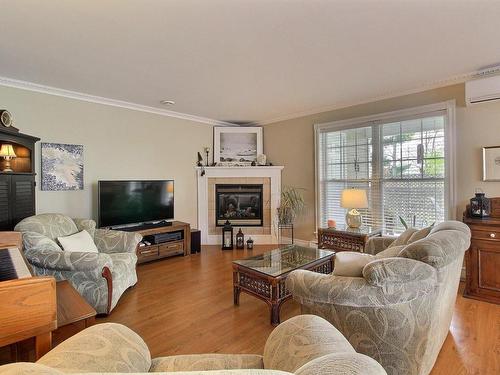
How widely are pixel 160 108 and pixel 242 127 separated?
5.46ft

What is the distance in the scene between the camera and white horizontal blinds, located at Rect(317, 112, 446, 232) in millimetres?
3635

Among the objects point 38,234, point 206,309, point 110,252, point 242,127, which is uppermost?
point 242,127

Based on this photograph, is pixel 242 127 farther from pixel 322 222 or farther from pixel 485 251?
pixel 485 251

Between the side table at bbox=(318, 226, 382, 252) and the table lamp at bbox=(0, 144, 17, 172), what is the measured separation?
3953mm

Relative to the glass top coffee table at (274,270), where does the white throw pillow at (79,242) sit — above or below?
above

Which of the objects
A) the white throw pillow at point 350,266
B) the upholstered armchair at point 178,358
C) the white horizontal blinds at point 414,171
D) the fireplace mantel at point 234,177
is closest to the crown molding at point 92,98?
the fireplace mantel at point 234,177

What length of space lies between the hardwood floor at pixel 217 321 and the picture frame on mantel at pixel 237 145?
105 inches

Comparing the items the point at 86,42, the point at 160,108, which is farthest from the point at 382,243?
the point at 160,108

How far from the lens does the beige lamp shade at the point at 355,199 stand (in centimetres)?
366

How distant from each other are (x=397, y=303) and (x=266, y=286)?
4.02ft

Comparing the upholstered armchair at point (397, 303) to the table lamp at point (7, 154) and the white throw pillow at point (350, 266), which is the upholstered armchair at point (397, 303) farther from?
the table lamp at point (7, 154)

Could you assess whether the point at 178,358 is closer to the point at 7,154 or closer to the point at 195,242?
the point at 7,154

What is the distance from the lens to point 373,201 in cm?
422

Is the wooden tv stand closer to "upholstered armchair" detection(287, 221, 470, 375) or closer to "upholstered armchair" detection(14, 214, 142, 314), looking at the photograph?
"upholstered armchair" detection(14, 214, 142, 314)
